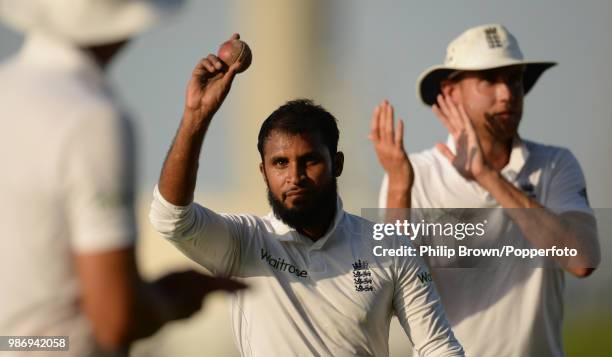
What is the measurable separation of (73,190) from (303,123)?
2154 mm

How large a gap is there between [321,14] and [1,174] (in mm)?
23988

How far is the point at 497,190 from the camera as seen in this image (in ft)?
20.4

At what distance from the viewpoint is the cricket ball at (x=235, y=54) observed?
438 cm

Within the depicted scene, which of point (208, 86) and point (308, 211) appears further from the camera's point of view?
point (308, 211)

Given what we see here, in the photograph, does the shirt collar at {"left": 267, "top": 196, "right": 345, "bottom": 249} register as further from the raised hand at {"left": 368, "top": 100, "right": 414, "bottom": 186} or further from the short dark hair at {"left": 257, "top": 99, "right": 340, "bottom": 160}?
the raised hand at {"left": 368, "top": 100, "right": 414, "bottom": 186}

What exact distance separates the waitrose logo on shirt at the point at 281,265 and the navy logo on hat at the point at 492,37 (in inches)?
88.3

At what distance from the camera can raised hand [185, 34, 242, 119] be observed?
14.0 ft

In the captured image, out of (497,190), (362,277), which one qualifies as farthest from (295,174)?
(497,190)

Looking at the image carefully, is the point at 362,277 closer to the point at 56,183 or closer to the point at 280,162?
the point at 280,162

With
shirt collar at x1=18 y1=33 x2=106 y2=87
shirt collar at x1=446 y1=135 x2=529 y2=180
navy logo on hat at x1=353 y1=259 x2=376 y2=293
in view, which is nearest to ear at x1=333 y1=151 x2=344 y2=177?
navy logo on hat at x1=353 y1=259 x2=376 y2=293

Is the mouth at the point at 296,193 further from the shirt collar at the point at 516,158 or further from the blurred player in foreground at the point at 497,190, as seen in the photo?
the shirt collar at the point at 516,158

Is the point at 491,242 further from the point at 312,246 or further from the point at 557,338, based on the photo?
the point at 312,246

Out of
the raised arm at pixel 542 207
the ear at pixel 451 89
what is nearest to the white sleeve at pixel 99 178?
the raised arm at pixel 542 207

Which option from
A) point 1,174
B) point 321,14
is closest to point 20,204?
point 1,174
